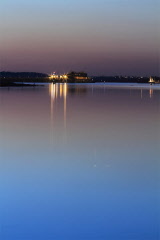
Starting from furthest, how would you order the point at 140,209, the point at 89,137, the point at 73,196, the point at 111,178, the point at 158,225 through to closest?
the point at 89,137, the point at 111,178, the point at 73,196, the point at 140,209, the point at 158,225

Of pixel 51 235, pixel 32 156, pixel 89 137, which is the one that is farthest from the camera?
pixel 89 137

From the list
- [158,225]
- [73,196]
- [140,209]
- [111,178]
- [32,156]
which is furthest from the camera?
[32,156]

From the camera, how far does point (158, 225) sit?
445cm

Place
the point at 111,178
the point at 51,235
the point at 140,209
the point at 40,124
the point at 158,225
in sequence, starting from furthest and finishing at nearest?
the point at 40,124 → the point at 111,178 → the point at 140,209 → the point at 158,225 → the point at 51,235

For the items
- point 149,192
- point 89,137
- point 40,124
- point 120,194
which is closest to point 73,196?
point 120,194

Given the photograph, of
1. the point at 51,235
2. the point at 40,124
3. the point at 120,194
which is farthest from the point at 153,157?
the point at 40,124

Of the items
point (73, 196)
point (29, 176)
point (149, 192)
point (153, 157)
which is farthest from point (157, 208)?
point (153, 157)

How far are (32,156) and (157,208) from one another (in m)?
3.46

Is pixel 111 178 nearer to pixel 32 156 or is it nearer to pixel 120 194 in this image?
pixel 120 194

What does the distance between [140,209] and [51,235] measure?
128 centimetres

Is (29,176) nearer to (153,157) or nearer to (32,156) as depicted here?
(32,156)

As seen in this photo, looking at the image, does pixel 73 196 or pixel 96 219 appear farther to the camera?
pixel 73 196

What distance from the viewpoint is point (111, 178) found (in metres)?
6.20

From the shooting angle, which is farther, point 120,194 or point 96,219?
point 120,194
